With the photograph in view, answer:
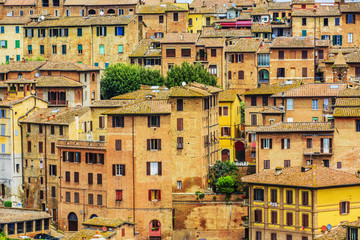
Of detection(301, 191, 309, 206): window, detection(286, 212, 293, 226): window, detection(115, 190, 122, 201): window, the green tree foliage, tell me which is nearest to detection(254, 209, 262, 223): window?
detection(286, 212, 293, 226): window

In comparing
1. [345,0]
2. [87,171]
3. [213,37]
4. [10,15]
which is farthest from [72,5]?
[87,171]

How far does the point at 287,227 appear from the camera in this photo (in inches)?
3450

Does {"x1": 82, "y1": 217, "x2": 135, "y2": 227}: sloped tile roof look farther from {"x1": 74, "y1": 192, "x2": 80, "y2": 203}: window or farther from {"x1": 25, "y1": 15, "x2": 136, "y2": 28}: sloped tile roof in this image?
{"x1": 25, "y1": 15, "x2": 136, "y2": 28}: sloped tile roof

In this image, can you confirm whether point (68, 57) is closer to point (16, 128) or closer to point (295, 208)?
point (16, 128)

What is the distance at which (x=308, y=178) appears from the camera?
285 ft

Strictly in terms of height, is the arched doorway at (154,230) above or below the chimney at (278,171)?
below

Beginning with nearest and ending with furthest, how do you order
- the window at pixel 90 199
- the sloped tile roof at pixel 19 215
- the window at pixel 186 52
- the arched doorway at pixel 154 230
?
the arched doorway at pixel 154 230, the sloped tile roof at pixel 19 215, the window at pixel 90 199, the window at pixel 186 52

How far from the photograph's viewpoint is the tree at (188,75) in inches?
4717

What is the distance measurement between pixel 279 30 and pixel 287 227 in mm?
51691

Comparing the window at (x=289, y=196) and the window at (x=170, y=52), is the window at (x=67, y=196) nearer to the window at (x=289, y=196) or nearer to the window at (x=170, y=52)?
the window at (x=289, y=196)

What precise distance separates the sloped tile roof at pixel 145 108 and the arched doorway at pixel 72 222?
31.2ft

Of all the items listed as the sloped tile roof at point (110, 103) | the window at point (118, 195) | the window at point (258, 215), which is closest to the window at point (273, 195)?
the window at point (258, 215)

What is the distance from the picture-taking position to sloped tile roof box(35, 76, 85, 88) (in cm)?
11456

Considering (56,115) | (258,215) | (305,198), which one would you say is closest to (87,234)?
(258,215)
